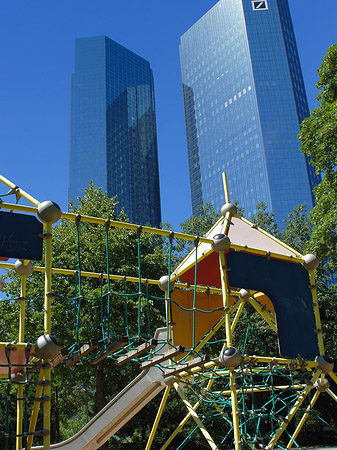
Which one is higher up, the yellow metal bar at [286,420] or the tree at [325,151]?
the tree at [325,151]

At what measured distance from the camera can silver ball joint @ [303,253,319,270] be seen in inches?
303

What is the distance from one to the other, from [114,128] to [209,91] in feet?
76.4

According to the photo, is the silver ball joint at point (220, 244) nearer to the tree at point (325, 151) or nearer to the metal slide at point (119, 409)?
the metal slide at point (119, 409)

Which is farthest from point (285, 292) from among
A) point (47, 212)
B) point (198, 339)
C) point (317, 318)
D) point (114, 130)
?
point (114, 130)

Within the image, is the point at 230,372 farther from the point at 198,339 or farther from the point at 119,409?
the point at 119,409

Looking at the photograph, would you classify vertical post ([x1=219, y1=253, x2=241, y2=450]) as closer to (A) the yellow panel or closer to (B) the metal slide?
(A) the yellow panel

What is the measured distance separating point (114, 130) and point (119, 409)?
10775cm

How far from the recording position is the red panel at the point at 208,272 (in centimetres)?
941

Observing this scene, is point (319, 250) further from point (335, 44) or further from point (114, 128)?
point (114, 128)

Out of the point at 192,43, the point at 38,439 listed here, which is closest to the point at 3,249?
the point at 38,439

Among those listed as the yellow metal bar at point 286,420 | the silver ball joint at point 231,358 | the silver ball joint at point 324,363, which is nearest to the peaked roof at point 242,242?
the silver ball joint at point 324,363

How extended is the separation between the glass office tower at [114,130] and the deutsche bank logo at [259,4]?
35.1 m

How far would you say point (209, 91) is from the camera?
10925cm

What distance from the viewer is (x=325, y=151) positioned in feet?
50.3
